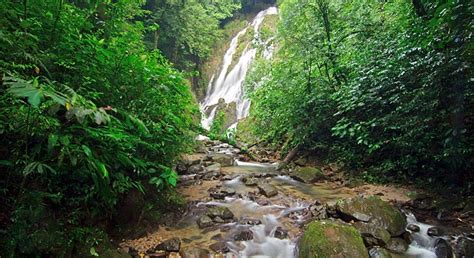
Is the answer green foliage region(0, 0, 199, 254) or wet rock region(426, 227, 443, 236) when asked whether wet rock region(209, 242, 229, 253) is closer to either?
green foliage region(0, 0, 199, 254)

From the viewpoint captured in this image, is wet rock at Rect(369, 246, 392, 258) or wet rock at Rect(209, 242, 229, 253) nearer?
wet rock at Rect(369, 246, 392, 258)

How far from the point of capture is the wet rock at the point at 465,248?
319cm

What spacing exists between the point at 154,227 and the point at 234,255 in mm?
1321

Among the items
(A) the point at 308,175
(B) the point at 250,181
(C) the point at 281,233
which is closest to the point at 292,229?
(C) the point at 281,233

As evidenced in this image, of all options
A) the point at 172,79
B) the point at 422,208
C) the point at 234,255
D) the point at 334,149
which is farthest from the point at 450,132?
the point at 172,79

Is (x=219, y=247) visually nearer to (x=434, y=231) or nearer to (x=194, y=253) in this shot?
(x=194, y=253)

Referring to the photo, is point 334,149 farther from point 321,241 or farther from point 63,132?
point 63,132

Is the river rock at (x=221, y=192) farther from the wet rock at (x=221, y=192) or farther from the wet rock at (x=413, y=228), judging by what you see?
the wet rock at (x=413, y=228)

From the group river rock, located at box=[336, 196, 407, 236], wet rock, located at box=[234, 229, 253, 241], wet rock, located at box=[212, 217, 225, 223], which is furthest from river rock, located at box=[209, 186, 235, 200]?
river rock, located at box=[336, 196, 407, 236]

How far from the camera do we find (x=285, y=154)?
30.8 ft

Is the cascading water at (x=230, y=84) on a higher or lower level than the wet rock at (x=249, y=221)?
higher

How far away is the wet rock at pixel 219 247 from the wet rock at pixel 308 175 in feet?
11.7

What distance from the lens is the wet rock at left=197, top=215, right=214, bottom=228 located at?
4.21 meters

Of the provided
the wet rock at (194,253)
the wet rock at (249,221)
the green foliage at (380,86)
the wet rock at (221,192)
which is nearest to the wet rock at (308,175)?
the green foliage at (380,86)
